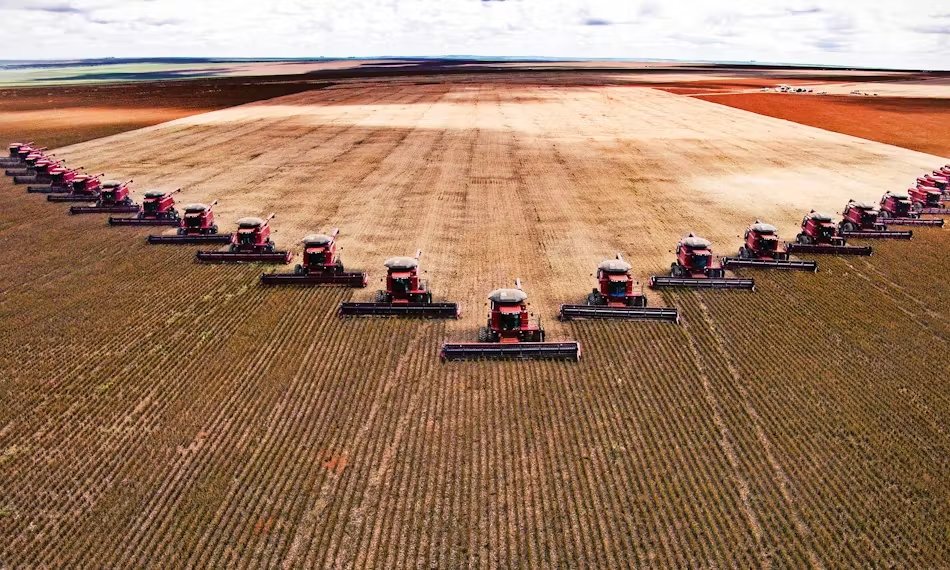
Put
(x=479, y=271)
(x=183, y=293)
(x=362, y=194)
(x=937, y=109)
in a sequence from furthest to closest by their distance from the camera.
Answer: (x=937, y=109) → (x=362, y=194) → (x=479, y=271) → (x=183, y=293)

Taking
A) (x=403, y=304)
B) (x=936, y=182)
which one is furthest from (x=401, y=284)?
(x=936, y=182)

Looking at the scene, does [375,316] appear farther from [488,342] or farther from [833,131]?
[833,131]

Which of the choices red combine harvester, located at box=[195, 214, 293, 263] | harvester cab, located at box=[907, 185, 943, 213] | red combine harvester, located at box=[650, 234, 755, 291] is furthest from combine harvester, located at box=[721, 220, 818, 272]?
red combine harvester, located at box=[195, 214, 293, 263]

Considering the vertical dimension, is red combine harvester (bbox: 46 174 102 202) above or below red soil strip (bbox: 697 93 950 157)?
below

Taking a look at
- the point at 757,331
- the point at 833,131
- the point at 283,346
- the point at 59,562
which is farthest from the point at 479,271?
the point at 833,131

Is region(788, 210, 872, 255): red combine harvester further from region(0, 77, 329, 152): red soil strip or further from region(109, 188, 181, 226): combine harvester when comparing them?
region(0, 77, 329, 152): red soil strip

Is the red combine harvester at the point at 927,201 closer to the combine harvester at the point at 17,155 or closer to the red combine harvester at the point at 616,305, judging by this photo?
the red combine harvester at the point at 616,305
